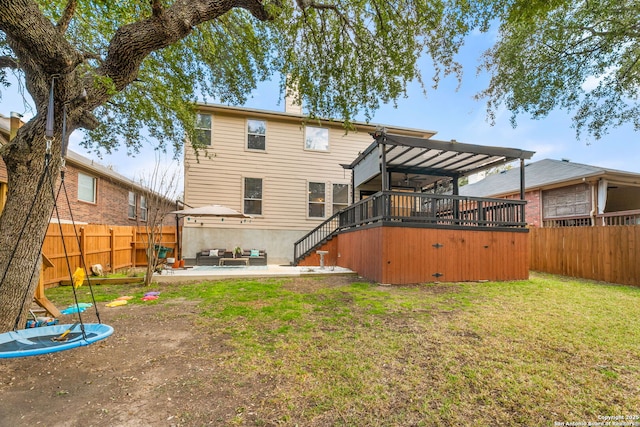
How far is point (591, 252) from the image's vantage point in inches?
334

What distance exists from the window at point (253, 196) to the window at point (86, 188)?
7.16 metres

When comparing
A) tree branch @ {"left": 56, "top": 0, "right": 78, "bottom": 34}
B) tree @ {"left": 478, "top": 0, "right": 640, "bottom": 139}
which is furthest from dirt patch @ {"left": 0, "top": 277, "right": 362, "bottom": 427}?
tree @ {"left": 478, "top": 0, "right": 640, "bottom": 139}

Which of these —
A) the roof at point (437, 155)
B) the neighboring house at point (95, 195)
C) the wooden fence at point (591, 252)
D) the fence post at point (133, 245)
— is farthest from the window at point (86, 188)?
the wooden fence at point (591, 252)

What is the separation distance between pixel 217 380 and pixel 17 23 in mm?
3899

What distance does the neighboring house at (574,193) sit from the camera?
36.3 feet

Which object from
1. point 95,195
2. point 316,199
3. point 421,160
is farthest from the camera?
point 95,195

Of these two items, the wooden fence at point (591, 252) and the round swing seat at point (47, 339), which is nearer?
the round swing seat at point (47, 339)

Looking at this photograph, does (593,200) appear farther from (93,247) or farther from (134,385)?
(93,247)

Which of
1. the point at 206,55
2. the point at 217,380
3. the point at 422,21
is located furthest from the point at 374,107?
the point at 217,380

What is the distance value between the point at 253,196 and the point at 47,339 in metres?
9.78

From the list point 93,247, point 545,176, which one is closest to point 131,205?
point 93,247

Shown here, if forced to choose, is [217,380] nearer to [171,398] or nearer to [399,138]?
[171,398]

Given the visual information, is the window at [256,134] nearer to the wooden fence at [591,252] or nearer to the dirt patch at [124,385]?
the dirt patch at [124,385]

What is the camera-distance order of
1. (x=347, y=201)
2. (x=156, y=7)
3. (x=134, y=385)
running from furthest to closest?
(x=347, y=201), (x=156, y=7), (x=134, y=385)
